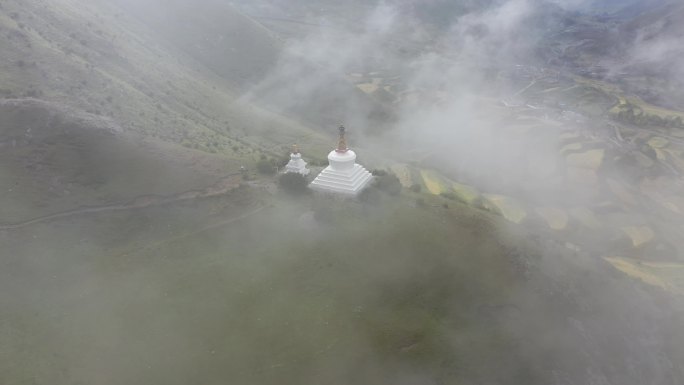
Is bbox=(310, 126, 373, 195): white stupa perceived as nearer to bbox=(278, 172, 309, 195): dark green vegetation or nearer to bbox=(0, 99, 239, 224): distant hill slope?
bbox=(278, 172, 309, 195): dark green vegetation

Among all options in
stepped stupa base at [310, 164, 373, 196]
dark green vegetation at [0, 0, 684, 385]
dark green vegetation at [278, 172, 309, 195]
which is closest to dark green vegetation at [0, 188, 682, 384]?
dark green vegetation at [0, 0, 684, 385]

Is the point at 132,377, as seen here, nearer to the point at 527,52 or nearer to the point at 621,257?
the point at 621,257

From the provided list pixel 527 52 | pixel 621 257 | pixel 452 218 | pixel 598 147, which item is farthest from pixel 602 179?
pixel 527 52

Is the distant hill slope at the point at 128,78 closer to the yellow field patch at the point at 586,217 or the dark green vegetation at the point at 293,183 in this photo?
the dark green vegetation at the point at 293,183

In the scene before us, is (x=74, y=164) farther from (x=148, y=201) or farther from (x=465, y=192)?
(x=465, y=192)

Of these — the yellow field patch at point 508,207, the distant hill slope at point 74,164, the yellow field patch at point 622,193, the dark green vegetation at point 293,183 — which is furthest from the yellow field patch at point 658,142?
the distant hill slope at point 74,164
